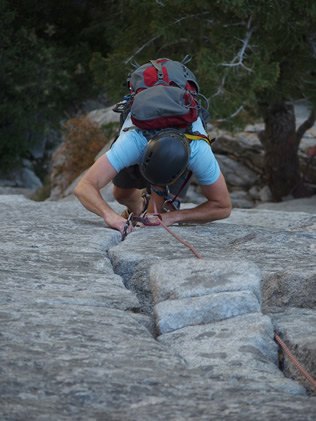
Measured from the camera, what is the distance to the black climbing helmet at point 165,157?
12.6ft

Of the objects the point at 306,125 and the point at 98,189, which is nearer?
the point at 98,189

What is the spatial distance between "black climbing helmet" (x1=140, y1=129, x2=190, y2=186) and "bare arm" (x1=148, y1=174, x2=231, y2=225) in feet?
1.83

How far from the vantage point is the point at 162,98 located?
405 centimetres

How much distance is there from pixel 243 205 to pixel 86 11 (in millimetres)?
8893

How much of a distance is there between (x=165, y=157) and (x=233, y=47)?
193 inches

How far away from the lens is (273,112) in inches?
448

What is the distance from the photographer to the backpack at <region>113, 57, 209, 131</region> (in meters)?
4.04

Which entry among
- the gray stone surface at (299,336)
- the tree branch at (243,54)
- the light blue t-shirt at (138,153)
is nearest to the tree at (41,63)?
the tree branch at (243,54)

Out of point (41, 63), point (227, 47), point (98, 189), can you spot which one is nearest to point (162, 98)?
point (98, 189)

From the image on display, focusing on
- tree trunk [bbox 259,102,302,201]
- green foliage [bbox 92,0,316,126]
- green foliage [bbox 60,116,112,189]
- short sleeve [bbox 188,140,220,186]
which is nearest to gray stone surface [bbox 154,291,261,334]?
short sleeve [bbox 188,140,220,186]

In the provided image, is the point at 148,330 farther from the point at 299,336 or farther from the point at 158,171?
the point at 158,171

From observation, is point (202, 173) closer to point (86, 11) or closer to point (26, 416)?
point (26, 416)

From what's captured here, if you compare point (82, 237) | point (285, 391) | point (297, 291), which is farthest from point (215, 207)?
point (285, 391)

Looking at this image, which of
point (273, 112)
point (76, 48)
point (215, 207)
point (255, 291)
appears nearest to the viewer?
point (255, 291)
